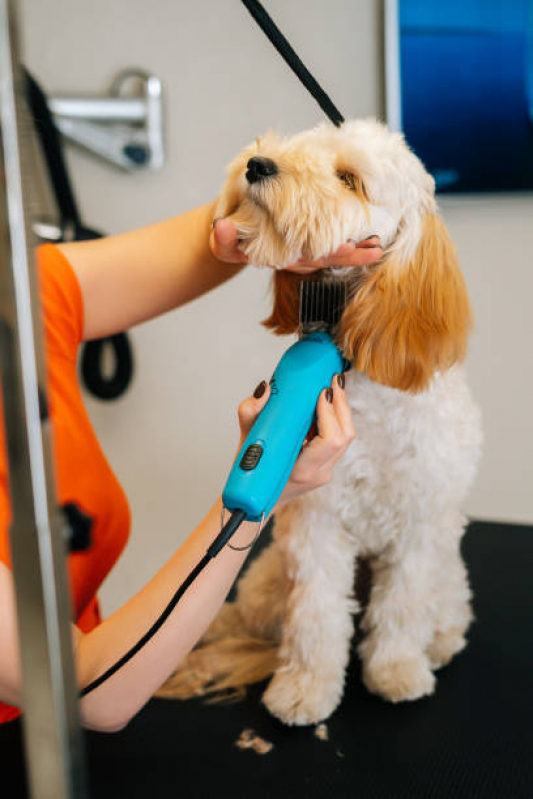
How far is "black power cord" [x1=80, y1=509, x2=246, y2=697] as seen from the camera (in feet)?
1.63

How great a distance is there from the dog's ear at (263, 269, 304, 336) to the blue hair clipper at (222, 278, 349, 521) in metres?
0.03

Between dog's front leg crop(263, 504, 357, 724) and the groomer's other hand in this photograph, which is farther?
dog's front leg crop(263, 504, 357, 724)

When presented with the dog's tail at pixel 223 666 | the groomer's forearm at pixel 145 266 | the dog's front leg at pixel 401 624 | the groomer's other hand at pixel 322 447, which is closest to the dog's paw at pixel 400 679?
the dog's front leg at pixel 401 624

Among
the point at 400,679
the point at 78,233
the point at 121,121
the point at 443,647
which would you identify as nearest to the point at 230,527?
the point at 400,679

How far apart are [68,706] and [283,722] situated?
608 mm

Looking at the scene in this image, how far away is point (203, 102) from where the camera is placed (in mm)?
1603

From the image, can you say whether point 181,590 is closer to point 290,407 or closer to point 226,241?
point 290,407

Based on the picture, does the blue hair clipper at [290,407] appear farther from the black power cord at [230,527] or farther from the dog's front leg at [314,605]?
the dog's front leg at [314,605]

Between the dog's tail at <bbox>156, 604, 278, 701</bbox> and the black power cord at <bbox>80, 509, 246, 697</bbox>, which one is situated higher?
the black power cord at <bbox>80, 509, 246, 697</bbox>

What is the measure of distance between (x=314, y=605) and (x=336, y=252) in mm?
432

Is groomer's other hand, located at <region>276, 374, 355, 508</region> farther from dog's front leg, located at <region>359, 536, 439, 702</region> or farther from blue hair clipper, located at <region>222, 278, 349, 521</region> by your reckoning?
dog's front leg, located at <region>359, 536, 439, 702</region>

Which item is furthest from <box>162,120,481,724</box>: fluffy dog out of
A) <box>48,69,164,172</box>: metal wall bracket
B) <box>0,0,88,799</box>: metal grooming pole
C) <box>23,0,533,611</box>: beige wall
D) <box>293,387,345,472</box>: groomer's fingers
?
<box>48,69,164,172</box>: metal wall bracket

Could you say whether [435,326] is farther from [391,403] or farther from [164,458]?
[164,458]

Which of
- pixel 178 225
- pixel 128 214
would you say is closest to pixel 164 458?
pixel 128 214
